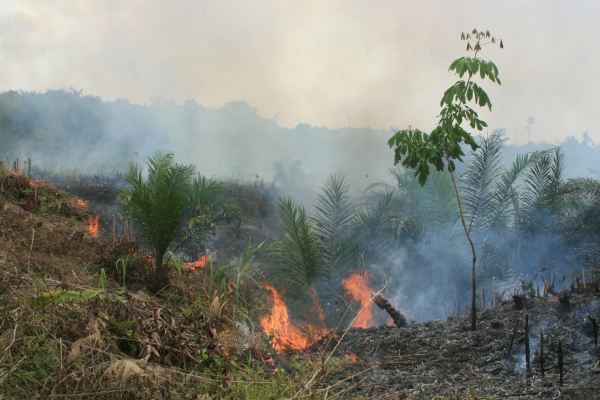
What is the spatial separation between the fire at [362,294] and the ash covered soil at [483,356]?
188cm

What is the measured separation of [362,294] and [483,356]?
Result: 3.99m

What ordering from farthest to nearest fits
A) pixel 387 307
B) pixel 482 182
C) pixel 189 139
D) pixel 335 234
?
pixel 189 139 < pixel 482 182 < pixel 335 234 < pixel 387 307

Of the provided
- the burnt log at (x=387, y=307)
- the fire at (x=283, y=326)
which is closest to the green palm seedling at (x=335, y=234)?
the fire at (x=283, y=326)

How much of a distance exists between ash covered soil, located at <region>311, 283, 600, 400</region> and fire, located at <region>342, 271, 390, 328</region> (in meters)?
1.88

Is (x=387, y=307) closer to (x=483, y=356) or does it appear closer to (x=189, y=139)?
(x=483, y=356)

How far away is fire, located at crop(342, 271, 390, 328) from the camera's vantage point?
897cm

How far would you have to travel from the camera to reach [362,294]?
9320 millimetres

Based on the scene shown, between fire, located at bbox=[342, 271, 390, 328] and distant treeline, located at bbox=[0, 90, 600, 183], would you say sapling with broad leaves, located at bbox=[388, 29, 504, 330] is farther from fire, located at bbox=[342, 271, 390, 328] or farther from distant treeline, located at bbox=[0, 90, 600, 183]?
distant treeline, located at bbox=[0, 90, 600, 183]

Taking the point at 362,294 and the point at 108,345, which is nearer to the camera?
the point at 108,345

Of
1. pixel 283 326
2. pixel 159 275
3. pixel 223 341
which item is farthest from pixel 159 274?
pixel 223 341

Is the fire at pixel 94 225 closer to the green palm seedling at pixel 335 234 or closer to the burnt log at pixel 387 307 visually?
the green palm seedling at pixel 335 234

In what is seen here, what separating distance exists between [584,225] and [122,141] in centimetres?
1863

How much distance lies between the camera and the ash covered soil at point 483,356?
168 inches

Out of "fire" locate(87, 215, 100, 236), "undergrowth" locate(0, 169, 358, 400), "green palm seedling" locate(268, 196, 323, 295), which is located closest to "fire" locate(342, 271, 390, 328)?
"green palm seedling" locate(268, 196, 323, 295)
